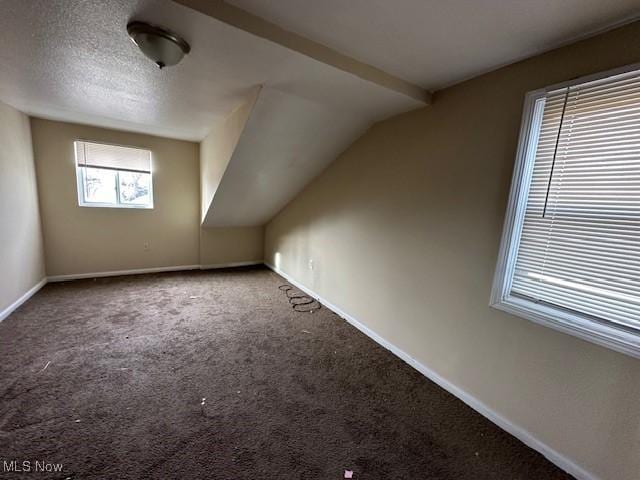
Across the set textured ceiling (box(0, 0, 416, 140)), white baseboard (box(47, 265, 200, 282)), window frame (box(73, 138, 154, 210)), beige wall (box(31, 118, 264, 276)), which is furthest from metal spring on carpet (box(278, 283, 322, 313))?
window frame (box(73, 138, 154, 210))

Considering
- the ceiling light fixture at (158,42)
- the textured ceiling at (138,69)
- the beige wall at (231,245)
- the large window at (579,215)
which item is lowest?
the beige wall at (231,245)

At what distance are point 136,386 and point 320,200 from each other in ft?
8.39

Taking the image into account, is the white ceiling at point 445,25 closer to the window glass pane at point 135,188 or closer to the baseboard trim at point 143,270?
the window glass pane at point 135,188

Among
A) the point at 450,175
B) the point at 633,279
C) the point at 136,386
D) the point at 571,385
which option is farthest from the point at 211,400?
the point at 633,279

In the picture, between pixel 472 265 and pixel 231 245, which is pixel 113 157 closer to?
pixel 231 245

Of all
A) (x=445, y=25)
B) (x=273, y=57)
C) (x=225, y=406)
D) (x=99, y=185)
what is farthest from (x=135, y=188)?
(x=445, y=25)

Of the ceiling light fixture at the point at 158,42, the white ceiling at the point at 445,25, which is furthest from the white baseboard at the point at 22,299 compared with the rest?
the white ceiling at the point at 445,25

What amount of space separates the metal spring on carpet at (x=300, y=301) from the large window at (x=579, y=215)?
209cm

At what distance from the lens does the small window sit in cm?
369

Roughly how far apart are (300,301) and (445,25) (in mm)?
3006

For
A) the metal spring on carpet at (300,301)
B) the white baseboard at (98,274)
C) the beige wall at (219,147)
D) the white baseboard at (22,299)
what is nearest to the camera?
the beige wall at (219,147)

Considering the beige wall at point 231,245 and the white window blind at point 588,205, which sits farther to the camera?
the beige wall at point 231,245

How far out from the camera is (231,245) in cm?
488

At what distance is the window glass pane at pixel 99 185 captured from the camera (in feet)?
12.3
